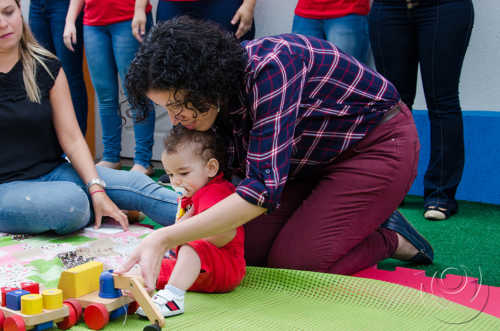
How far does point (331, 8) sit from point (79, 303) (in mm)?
1514

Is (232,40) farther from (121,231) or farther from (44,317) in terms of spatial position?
(121,231)

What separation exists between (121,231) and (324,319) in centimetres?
81

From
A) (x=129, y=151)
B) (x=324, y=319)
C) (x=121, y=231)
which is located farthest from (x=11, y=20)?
(x=129, y=151)

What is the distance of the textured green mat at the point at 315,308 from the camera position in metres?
0.93

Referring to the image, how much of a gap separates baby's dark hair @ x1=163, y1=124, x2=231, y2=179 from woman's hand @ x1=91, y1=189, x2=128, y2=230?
0.50m

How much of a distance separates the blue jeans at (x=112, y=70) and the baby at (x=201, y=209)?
1282 millimetres

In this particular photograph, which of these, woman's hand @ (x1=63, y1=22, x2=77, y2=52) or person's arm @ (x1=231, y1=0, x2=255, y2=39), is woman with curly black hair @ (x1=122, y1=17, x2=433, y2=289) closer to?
person's arm @ (x1=231, y1=0, x2=255, y2=39)

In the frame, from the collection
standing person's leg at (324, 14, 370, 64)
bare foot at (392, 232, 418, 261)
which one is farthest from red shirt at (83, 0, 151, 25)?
bare foot at (392, 232, 418, 261)

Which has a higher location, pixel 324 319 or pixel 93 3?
pixel 93 3

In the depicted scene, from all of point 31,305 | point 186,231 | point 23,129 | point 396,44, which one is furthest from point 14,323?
point 396,44

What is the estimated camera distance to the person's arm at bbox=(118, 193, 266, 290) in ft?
2.93

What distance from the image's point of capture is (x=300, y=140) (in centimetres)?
119

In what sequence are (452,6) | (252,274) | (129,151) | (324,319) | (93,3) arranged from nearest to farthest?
(324,319), (252,274), (452,6), (93,3), (129,151)

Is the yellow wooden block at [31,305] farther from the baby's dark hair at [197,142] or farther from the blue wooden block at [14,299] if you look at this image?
the baby's dark hair at [197,142]
